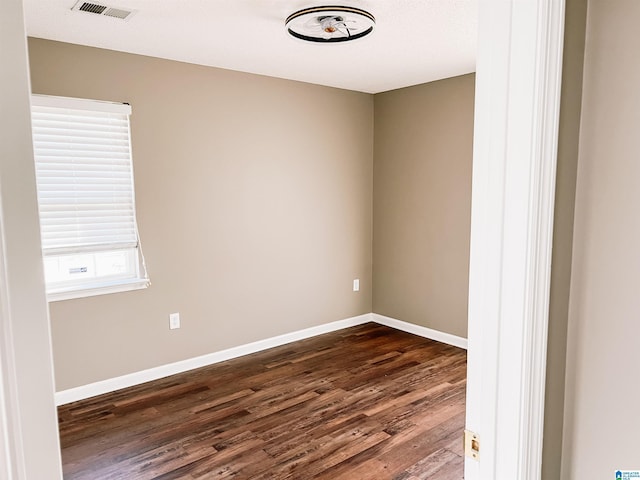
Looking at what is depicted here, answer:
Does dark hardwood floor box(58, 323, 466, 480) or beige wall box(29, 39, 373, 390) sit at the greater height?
beige wall box(29, 39, 373, 390)

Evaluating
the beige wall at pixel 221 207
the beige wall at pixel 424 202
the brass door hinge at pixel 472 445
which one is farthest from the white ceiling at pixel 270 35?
the brass door hinge at pixel 472 445

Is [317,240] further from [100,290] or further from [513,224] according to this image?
[513,224]

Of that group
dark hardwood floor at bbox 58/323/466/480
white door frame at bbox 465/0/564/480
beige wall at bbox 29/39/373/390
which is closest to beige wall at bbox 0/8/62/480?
white door frame at bbox 465/0/564/480

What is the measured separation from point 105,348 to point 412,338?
2687 millimetres

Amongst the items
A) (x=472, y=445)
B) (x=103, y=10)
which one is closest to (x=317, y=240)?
(x=103, y=10)

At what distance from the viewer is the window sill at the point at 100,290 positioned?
3.05m

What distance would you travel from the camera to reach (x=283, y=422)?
113 inches

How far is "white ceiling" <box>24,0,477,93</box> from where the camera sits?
7.79 ft

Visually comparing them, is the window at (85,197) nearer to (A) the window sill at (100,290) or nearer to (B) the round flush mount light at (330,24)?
(A) the window sill at (100,290)

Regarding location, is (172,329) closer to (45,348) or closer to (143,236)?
(143,236)

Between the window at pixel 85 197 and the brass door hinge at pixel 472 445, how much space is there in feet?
9.47

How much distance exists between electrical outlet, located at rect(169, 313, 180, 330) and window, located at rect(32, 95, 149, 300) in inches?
13.6

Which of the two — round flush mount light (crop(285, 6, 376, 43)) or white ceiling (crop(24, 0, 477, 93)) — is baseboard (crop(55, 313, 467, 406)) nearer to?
white ceiling (crop(24, 0, 477, 93))

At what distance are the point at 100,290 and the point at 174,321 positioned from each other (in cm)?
62
